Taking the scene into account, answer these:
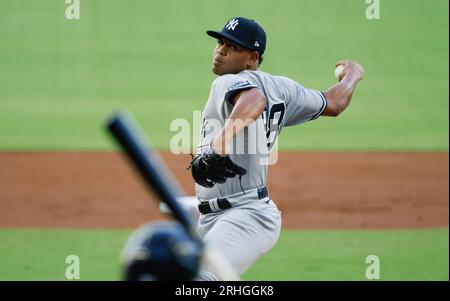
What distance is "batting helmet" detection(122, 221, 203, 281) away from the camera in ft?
5.17

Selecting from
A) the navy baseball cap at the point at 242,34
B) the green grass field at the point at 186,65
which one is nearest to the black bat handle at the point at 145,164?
the navy baseball cap at the point at 242,34

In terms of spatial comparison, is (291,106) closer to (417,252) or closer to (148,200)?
(417,252)

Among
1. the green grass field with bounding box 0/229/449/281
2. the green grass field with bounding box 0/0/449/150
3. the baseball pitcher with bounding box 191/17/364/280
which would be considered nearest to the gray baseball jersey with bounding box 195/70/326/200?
the baseball pitcher with bounding box 191/17/364/280

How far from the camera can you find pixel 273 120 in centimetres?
402

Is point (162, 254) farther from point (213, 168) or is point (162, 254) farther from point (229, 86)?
point (229, 86)

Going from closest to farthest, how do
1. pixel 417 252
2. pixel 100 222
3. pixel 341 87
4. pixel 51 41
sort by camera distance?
1. pixel 341 87
2. pixel 417 252
3. pixel 100 222
4. pixel 51 41

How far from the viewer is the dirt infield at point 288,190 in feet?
27.2

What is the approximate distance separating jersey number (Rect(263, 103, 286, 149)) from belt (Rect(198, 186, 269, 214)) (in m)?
0.23

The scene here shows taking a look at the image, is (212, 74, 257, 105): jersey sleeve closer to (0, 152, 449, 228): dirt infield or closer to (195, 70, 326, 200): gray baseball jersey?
(195, 70, 326, 200): gray baseball jersey

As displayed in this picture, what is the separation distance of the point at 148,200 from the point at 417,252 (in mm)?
3128

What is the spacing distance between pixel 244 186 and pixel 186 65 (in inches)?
402

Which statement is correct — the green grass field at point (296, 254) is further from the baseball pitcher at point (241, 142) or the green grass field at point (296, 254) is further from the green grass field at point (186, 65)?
the green grass field at point (186, 65)

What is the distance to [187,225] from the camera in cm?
166

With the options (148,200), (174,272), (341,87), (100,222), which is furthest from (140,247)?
(148,200)
